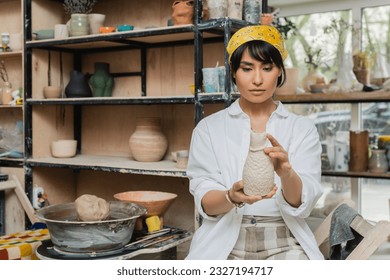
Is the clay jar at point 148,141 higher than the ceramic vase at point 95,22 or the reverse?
the reverse

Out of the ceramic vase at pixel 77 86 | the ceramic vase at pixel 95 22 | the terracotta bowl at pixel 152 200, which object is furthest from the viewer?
the ceramic vase at pixel 77 86

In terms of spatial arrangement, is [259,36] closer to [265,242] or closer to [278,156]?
[278,156]

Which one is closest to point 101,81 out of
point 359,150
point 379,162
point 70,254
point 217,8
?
point 217,8

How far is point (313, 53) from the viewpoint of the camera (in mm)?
3588

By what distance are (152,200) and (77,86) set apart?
1195mm

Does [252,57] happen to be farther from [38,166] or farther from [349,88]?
[38,166]

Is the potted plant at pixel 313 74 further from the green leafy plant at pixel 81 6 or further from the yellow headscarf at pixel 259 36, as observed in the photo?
the yellow headscarf at pixel 259 36

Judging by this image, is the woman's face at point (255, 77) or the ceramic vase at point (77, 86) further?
the ceramic vase at point (77, 86)

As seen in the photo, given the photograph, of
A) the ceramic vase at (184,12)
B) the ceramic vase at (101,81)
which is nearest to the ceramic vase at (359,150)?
the ceramic vase at (184,12)

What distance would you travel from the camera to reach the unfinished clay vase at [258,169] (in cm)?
132

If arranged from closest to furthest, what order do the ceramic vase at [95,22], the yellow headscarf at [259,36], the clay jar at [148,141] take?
the yellow headscarf at [259,36]
the clay jar at [148,141]
the ceramic vase at [95,22]

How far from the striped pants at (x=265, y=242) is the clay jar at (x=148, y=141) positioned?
136cm

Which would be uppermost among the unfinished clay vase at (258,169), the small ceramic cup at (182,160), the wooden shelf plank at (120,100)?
the wooden shelf plank at (120,100)
